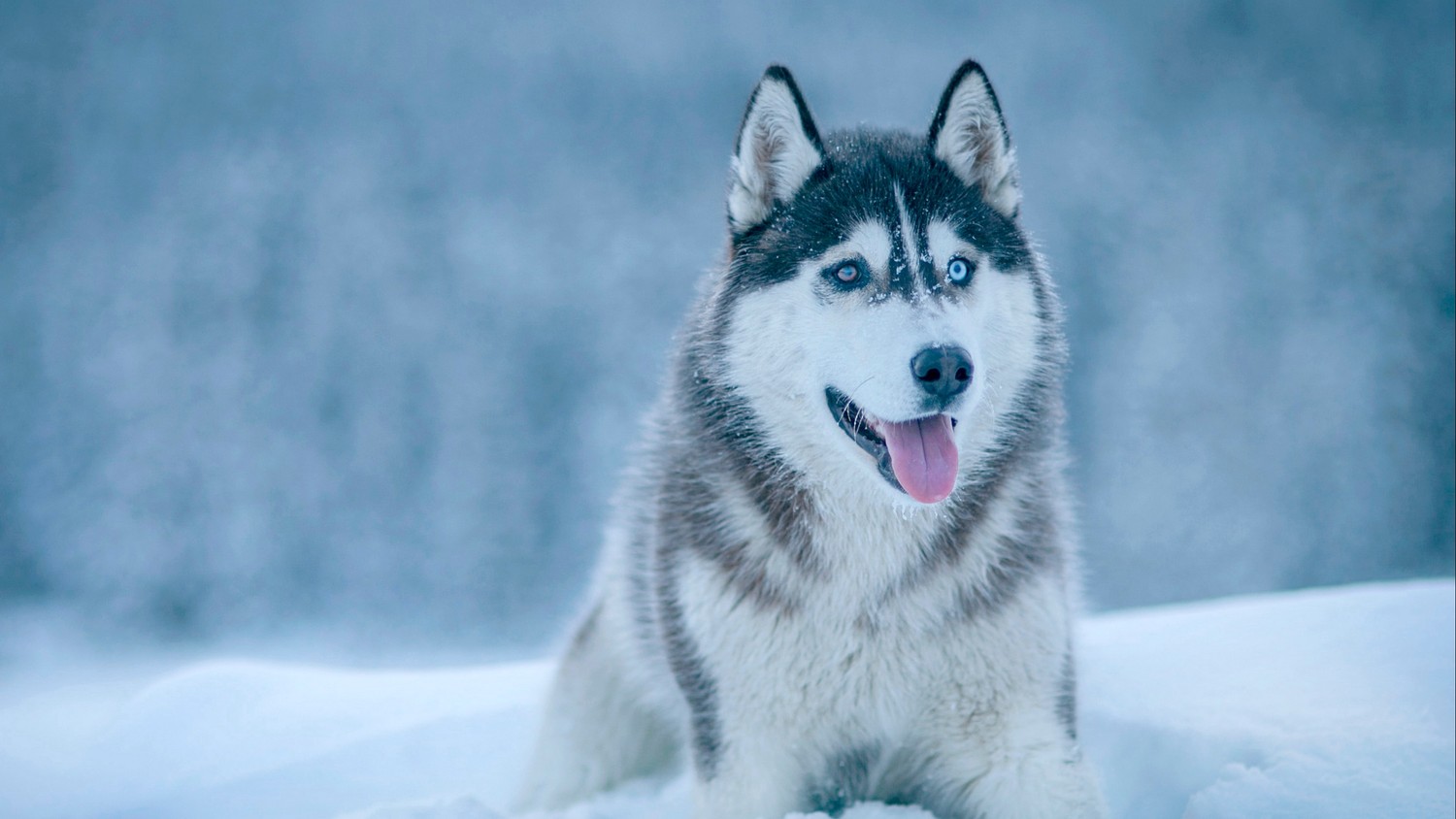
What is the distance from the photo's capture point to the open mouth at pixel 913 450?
1885 mm

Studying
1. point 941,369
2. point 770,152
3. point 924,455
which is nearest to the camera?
point 941,369

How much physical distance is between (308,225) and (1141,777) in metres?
18.7

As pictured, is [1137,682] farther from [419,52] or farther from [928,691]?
[419,52]

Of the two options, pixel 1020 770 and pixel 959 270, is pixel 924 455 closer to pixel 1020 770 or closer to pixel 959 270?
pixel 959 270

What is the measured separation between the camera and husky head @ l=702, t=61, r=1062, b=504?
73.8 inches

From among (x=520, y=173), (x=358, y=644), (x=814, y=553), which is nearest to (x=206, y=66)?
(x=520, y=173)

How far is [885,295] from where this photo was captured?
197cm

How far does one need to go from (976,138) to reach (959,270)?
0.41 meters

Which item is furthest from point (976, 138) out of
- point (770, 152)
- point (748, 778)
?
point (748, 778)

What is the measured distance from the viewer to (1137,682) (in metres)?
2.87

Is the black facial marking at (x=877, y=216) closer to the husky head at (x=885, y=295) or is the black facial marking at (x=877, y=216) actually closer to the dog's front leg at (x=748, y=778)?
the husky head at (x=885, y=295)

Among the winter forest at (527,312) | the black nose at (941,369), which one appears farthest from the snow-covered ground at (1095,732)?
the winter forest at (527,312)

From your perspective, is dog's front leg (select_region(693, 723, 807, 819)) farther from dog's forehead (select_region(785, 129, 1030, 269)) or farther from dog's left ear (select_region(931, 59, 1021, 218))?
dog's left ear (select_region(931, 59, 1021, 218))

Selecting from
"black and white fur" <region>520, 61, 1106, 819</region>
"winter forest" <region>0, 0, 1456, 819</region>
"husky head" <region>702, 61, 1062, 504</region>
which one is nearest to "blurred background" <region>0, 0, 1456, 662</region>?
"winter forest" <region>0, 0, 1456, 819</region>
